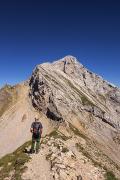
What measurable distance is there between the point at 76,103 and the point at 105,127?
35.9 feet

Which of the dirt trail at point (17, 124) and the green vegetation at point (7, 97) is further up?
the green vegetation at point (7, 97)

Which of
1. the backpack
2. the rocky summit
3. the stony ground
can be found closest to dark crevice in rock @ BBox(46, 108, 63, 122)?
the rocky summit

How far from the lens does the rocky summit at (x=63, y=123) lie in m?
31.7

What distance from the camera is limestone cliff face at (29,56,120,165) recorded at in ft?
233

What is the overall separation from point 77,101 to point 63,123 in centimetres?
2031

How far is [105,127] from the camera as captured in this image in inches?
3278

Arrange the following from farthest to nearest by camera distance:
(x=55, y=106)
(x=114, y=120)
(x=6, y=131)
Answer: (x=114, y=120)
(x=55, y=106)
(x=6, y=131)

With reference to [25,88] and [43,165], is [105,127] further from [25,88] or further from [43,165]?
[43,165]

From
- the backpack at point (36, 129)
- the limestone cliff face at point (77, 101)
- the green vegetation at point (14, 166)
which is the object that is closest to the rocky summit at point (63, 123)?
the limestone cliff face at point (77, 101)

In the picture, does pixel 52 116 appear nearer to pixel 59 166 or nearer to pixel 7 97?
pixel 7 97

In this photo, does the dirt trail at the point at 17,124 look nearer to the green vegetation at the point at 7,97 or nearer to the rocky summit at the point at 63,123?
the rocky summit at the point at 63,123

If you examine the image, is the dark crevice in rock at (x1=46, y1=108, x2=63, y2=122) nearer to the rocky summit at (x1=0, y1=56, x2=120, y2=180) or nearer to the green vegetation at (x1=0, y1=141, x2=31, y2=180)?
the rocky summit at (x1=0, y1=56, x2=120, y2=180)

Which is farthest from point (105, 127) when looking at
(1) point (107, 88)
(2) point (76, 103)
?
(1) point (107, 88)

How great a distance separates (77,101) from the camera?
81750 millimetres
